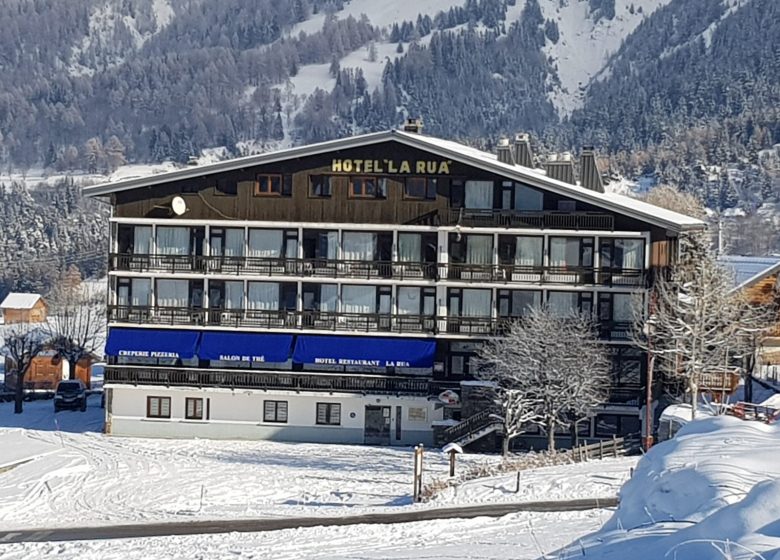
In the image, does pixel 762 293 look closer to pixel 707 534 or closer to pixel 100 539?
pixel 100 539

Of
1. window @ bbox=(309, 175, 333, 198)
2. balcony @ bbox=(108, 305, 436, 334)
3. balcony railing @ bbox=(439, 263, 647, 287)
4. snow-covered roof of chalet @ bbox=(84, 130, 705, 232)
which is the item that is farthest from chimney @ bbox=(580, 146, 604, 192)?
window @ bbox=(309, 175, 333, 198)

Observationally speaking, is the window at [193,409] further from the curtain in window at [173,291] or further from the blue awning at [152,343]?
the curtain in window at [173,291]

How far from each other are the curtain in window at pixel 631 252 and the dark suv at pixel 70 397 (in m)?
30.0

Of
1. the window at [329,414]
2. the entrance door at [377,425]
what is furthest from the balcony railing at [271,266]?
the entrance door at [377,425]

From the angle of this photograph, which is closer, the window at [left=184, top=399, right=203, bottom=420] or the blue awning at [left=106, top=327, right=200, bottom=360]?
the blue awning at [left=106, top=327, right=200, bottom=360]

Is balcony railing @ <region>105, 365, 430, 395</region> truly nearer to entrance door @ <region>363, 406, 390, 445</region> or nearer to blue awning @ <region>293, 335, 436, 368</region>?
blue awning @ <region>293, 335, 436, 368</region>

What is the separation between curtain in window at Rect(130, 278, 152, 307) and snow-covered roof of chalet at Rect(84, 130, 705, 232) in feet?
14.6

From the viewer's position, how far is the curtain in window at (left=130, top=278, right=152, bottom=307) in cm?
5938

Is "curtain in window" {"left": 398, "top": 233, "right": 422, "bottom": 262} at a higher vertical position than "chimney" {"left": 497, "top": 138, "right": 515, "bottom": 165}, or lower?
lower

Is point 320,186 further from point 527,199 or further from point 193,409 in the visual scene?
point 193,409

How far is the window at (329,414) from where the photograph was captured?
57.7 m

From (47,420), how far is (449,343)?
21349 mm

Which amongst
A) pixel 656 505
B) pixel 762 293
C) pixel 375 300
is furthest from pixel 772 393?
pixel 656 505

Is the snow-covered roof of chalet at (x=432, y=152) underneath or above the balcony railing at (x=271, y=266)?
above
